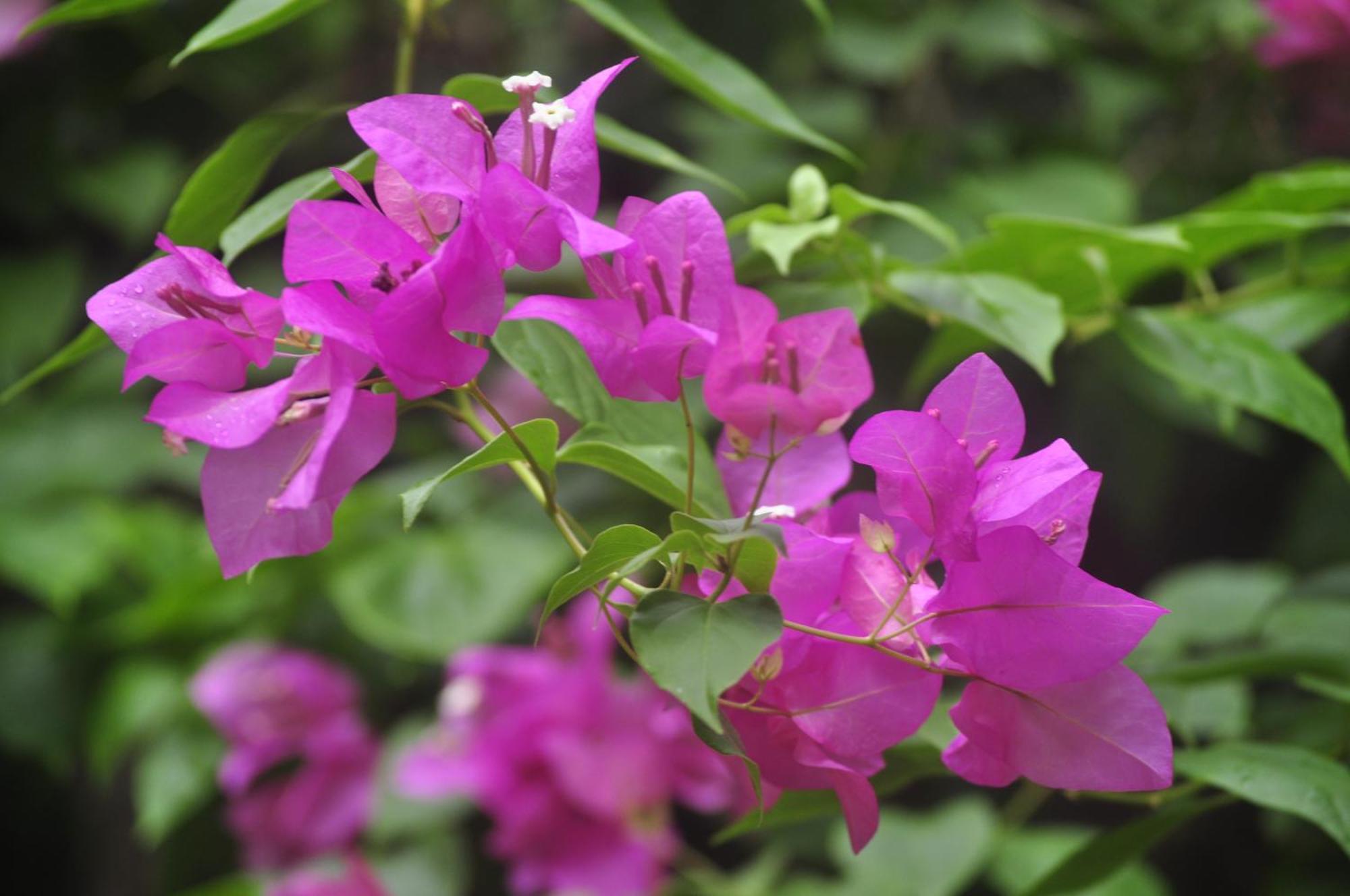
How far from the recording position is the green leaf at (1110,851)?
449mm

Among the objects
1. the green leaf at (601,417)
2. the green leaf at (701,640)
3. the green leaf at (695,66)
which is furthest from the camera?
the green leaf at (695,66)

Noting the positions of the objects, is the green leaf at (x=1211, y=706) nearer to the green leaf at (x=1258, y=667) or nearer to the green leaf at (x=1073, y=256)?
the green leaf at (x=1258, y=667)

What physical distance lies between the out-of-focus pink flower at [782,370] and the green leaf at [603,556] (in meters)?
0.04

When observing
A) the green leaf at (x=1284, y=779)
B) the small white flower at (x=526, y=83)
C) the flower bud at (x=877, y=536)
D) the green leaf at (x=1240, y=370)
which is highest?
the small white flower at (x=526, y=83)

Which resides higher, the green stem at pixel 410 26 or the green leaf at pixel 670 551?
the green stem at pixel 410 26

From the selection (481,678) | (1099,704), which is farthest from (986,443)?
(481,678)

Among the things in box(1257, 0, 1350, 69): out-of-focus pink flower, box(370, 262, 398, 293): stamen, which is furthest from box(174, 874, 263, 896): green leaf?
box(1257, 0, 1350, 69): out-of-focus pink flower

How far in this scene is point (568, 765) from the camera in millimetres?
797

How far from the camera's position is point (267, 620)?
1.03 m

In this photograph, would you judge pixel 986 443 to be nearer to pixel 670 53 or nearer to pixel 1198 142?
pixel 670 53

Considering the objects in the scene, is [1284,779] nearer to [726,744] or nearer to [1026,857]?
[726,744]

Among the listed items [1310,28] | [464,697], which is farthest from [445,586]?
[1310,28]

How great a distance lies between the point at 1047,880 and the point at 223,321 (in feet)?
1.24

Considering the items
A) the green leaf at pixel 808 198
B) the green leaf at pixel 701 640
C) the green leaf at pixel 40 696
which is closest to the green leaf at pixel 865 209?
the green leaf at pixel 808 198
